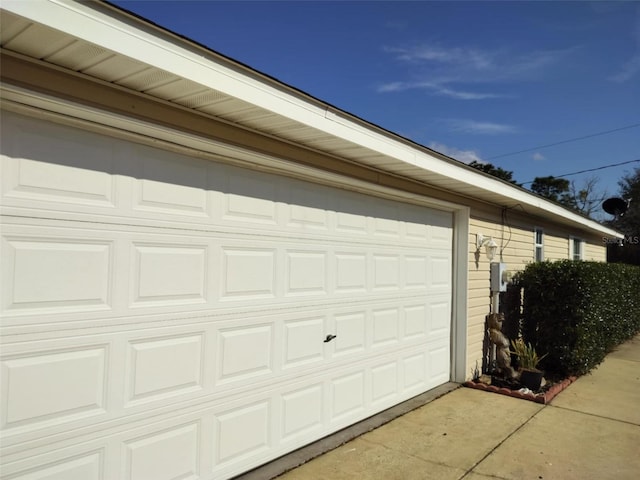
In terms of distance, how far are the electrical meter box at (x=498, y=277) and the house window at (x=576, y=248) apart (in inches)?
210

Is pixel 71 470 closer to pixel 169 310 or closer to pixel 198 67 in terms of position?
pixel 169 310

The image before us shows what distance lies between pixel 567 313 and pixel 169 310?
6065mm

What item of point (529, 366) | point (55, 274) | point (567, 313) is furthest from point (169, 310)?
point (567, 313)

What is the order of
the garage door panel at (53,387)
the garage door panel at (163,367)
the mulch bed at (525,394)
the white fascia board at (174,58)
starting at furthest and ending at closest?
the mulch bed at (525,394), the garage door panel at (163,367), the garage door panel at (53,387), the white fascia board at (174,58)

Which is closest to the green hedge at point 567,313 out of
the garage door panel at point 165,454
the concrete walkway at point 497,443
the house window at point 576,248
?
the concrete walkway at point 497,443

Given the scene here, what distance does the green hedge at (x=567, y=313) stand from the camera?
6957mm

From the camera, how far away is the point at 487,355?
288 inches

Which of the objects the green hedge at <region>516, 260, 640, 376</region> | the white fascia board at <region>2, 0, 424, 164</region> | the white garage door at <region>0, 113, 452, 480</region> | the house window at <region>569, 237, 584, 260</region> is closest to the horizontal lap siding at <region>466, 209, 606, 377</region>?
the green hedge at <region>516, 260, 640, 376</region>

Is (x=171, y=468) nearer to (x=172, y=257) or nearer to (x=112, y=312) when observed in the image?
(x=112, y=312)

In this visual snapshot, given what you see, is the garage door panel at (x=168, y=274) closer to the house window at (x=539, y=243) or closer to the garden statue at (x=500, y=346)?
the garden statue at (x=500, y=346)

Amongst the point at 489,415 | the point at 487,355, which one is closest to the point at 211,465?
the point at 489,415

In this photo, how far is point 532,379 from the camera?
20.7 feet

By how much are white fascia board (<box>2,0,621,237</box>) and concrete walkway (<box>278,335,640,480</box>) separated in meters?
2.68

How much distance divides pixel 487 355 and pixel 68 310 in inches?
246
